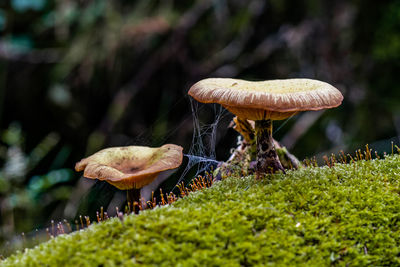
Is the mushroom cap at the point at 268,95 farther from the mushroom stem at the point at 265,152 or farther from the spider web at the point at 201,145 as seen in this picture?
the spider web at the point at 201,145

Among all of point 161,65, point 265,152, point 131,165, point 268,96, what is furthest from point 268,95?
point 161,65

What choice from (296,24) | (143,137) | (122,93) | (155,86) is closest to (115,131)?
(122,93)

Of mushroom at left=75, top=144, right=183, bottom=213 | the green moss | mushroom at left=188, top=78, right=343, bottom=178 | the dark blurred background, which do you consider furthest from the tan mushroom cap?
the dark blurred background

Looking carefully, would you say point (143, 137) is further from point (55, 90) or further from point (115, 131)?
point (55, 90)

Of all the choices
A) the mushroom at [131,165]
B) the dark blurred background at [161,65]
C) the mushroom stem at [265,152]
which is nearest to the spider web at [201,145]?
the mushroom at [131,165]

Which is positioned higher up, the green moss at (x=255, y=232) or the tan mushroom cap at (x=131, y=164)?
the tan mushroom cap at (x=131, y=164)
